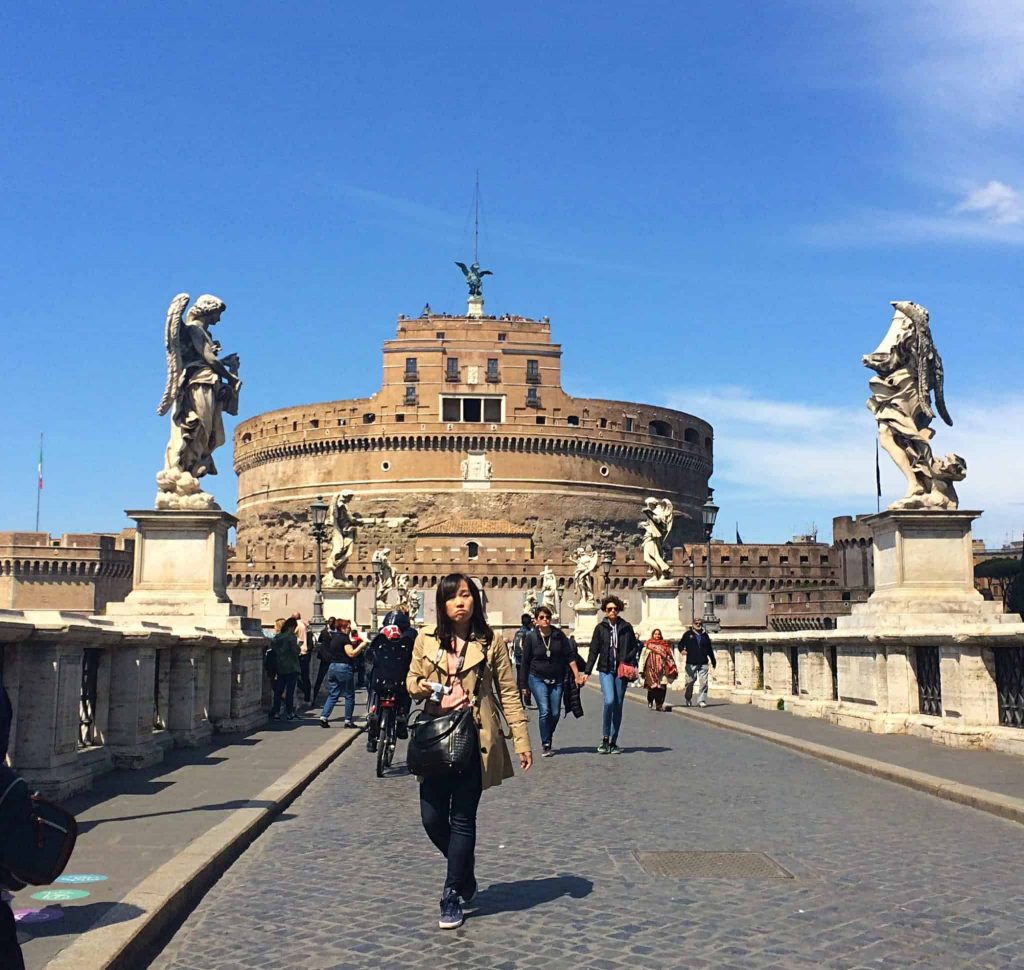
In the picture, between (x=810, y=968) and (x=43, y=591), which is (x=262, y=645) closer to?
(x=810, y=968)

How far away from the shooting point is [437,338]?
264 ft

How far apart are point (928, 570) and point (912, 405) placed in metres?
1.55

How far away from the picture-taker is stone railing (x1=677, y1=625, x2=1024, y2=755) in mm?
9305

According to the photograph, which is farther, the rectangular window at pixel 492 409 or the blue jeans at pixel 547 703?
the rectangular window at pixel 492 409

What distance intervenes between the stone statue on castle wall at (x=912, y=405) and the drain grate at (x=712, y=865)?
6.18 meters

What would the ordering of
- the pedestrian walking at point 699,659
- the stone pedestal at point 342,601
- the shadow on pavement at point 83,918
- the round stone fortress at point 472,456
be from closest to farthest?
1. the shadow on pavement at point 83,918
2. the pedestrian walking at point 699,659
3. the stone pedestal at point 342,601
4. the round stone fortress at point 472,456

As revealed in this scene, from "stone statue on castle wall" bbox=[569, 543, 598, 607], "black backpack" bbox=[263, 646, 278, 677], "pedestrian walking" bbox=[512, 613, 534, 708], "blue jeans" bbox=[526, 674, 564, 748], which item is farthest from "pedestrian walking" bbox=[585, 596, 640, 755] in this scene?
"stone statue on castle wall" bbox=[569, 543, 598, 607]

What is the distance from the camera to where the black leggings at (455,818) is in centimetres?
448

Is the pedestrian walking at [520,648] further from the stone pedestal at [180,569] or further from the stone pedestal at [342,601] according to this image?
the stone pedestal at [342,601]

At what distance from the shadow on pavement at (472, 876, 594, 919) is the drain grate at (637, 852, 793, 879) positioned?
42 centimetres

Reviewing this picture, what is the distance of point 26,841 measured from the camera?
271 centimetres

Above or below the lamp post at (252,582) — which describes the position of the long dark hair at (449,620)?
below

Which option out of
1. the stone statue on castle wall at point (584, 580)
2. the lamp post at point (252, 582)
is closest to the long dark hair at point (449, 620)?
the stone statue on castle wall at point (584, 580)

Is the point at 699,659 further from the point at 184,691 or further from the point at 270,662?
the point at 184,691
